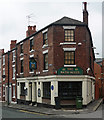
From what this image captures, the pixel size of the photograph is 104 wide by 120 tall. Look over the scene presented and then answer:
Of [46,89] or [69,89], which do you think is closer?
[69,89]

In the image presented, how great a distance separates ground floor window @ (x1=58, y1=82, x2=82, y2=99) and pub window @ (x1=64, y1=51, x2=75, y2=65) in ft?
7.19

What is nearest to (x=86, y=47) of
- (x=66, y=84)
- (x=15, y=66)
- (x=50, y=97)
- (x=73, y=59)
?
(x=73, y=59)

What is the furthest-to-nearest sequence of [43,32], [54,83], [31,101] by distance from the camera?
[31,101] < [43,32] < [54,83]

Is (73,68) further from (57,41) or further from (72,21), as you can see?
(72,21)

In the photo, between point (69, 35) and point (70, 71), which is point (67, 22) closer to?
point (69, 35)

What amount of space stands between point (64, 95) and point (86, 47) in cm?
562

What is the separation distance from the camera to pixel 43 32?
1062 inches

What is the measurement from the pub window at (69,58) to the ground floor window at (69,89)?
86.3 inches

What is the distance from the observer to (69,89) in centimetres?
2442

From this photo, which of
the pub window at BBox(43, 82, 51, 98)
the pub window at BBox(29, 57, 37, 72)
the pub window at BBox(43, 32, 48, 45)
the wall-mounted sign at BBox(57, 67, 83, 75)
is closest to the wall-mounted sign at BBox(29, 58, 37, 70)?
the pub window at BBox(29, 57, 37, 72)

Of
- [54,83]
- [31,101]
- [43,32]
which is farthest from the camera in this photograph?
[31,101]

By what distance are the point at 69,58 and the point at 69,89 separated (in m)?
3.23

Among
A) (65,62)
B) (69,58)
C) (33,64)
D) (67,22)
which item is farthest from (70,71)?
(33,64)

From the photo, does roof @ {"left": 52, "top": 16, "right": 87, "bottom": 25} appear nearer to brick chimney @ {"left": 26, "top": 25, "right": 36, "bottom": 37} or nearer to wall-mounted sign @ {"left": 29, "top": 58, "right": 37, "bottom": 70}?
wall-mounted sign @ {"left": 29, "top": 58, "right": 37, "bottom": 70}
